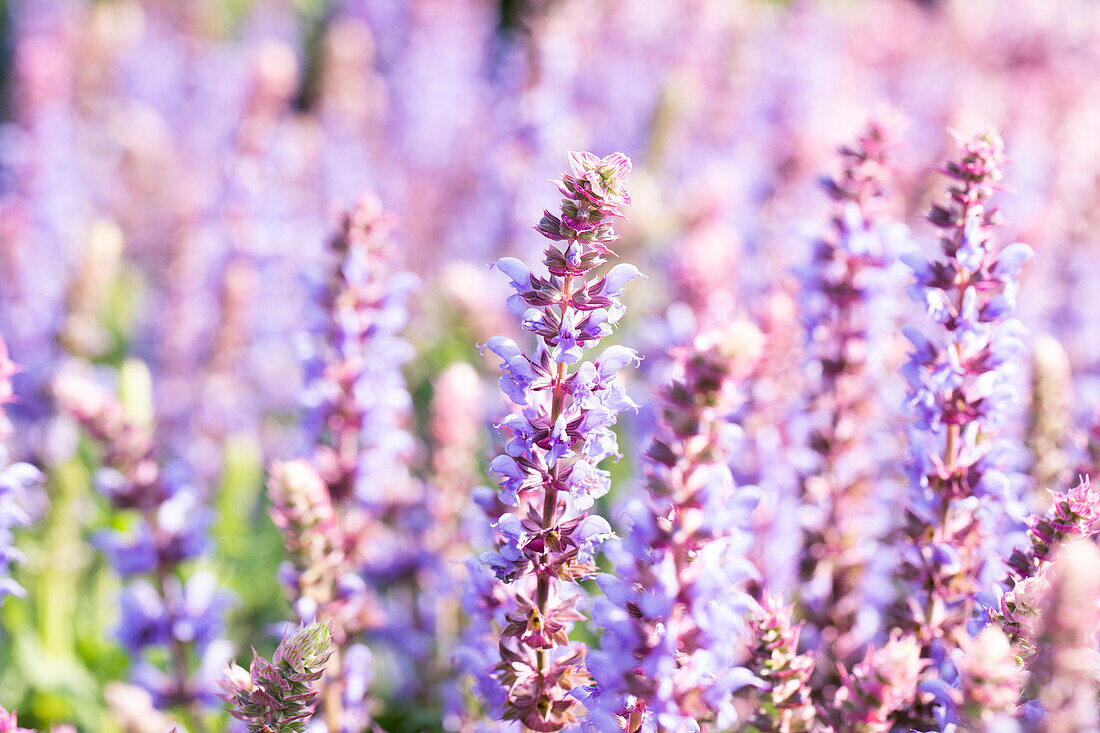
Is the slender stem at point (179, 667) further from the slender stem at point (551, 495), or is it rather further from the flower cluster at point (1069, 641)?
the flower cluster at point (1069, 641)

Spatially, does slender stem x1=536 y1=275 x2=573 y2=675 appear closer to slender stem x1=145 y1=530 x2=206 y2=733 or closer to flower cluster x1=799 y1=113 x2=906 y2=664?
flower cluster x1=799 y1=113 x2=906 y2=664

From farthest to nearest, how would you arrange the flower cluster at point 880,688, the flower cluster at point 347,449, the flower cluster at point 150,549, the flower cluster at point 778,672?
the flower cluster at point 150,549, the flower cluster at point 347,449, the flower cluster at point 778,672, the flower cluster at point 880,688

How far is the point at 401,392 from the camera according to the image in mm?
3611

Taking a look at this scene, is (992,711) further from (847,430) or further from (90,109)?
(90,109)

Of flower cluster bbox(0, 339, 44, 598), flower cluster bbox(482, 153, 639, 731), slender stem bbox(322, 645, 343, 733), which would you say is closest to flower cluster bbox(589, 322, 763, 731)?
flower cluster bbox(482, 153, 639, 731)

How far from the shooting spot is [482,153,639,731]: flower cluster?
2.22 meters

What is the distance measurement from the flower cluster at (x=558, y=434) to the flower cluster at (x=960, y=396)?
883 millimetres

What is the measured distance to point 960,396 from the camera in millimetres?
2592

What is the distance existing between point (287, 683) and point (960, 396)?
75.4 inches

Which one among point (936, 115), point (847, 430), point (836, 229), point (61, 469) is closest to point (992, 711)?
point (847, 430)

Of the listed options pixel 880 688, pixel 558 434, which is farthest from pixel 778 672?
pixel 558 434

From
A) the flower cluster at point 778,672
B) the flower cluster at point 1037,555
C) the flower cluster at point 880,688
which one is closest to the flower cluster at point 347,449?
the flower cluster at point 778,672

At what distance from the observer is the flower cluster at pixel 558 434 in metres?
2.22

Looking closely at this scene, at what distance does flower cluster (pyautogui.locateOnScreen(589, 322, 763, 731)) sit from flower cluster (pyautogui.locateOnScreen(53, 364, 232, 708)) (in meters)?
1.83
